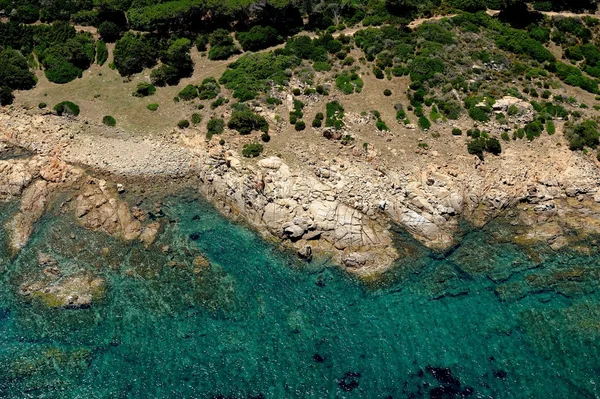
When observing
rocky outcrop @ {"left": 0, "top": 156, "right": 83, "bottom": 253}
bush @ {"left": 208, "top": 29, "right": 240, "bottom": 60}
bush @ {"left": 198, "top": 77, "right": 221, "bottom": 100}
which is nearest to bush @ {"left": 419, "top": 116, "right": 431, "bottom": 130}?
bush @ {"left": 198, "top": 77, "right": 221, "bottom": 100}

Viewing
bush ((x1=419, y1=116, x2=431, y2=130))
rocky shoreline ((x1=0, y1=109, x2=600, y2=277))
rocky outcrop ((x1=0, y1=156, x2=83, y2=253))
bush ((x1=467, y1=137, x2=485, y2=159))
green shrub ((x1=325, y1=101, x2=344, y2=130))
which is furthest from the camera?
bush ((x1=419, y1=116, x2=431, y2=130))

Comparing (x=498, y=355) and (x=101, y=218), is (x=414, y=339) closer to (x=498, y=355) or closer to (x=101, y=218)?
(x=498, y=355)

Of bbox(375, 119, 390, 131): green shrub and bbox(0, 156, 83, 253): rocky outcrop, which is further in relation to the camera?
bbox(375, 119, 390, 131): green shrub

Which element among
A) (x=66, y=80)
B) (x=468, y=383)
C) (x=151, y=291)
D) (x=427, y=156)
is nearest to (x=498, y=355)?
(x=468, y=383)

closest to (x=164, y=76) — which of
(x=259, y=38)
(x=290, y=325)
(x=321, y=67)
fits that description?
(x=259, y=38)

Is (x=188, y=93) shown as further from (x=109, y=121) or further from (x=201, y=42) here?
(x=201, y=42)

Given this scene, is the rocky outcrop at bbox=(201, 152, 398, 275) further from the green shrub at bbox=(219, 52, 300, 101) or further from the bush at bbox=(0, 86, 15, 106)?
the bush at bbox=(0, 86, 15, 106)
